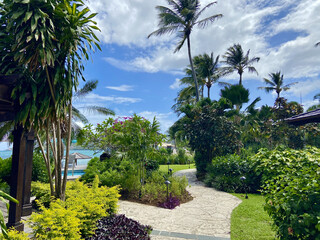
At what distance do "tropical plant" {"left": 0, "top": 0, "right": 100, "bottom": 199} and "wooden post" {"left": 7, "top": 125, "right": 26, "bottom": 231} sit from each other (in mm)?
349

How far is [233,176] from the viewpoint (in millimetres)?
9125

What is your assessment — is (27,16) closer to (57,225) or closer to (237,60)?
(57,225)

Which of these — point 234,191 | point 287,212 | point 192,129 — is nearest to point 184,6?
point 192,129

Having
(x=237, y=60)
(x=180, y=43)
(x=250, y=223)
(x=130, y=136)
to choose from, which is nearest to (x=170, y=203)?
(x=250, y=223)

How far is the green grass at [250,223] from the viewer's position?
4152 millimetres

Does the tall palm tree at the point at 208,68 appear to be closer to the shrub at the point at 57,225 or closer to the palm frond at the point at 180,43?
the palm frond at the point at 180,43

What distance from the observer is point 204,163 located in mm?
12422

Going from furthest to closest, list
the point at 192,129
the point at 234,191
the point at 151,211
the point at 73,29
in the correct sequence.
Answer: the point at 192,129 → the point at 234,191 → the point at 151,211 → the point at 73,29

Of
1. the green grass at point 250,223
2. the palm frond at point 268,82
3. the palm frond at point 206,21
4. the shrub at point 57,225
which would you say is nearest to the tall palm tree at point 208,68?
the palm frond at point 206,21

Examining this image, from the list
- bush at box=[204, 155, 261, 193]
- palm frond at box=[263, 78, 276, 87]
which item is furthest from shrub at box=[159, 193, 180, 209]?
palm frond at box=[263, 78, 276, 87]

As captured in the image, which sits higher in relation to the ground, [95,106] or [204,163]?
[95,106]

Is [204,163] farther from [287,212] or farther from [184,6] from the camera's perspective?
[184,6]

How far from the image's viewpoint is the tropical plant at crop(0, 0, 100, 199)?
388 cm

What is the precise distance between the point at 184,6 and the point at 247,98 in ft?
30.6
